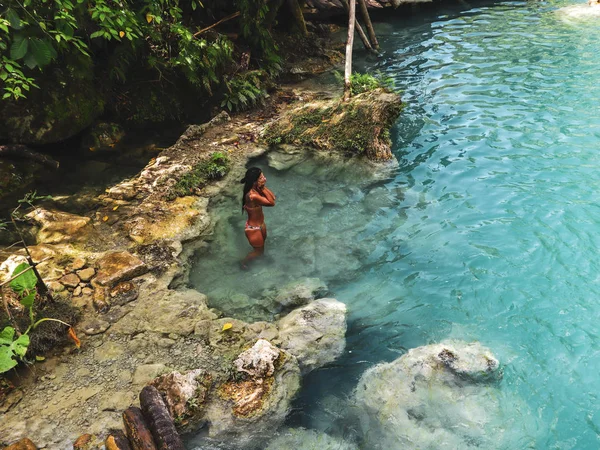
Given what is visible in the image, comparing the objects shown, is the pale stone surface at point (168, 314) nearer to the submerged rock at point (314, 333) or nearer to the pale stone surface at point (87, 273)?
the pale stone surface at point (87, 273)

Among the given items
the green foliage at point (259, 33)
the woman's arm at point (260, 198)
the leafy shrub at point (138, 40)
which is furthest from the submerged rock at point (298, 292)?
the green foliage at point (259, 33)

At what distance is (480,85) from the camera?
10.9 meters

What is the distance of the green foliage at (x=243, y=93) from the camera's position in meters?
9.89

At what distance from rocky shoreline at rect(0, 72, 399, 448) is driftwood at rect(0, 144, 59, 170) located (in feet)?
4.60

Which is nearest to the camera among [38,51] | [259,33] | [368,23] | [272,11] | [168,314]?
[38,51]

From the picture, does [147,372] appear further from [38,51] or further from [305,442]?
[38,51]

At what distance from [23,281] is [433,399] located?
4457mm

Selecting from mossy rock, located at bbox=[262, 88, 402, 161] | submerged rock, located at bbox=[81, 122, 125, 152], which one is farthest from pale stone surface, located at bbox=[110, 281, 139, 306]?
mossy rock, located at bbox=[262, 88, 402, 161]

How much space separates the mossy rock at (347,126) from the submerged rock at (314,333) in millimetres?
3984

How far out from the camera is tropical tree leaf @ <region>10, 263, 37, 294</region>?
451 cm

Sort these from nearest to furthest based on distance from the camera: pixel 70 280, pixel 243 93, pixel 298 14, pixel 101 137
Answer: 1. pixel 70 280
2. pixel 101 137
3. pixel 243 93
4. pixel 298 14

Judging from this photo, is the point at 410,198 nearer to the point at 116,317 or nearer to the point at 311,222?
the point at 311,222

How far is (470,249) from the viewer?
20.6ft

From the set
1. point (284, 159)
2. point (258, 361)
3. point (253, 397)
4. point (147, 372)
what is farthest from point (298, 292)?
point (284, 159)
